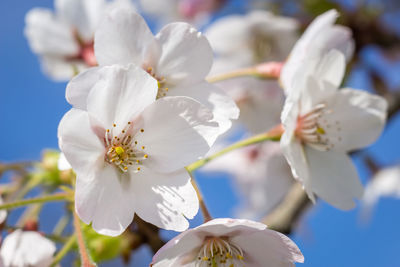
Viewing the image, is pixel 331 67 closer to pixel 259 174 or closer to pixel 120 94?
pixel 120 94

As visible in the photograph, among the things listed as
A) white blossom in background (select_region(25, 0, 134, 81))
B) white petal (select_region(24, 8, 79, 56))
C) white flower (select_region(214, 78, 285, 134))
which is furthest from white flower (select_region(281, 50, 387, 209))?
white petal (select_region(24, 8, 79, 56))

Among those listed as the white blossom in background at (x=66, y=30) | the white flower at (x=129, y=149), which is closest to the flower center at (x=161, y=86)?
the white flower at (x=129, y=149)

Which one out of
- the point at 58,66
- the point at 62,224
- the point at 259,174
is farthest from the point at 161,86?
the point at 259,174

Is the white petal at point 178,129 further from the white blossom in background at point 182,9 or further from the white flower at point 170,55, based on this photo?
the white blossom in background at point 182,9

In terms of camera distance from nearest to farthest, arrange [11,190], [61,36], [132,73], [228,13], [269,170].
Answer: [132,73] → [11,190] → [61,36] → [269,170] → [228,13]

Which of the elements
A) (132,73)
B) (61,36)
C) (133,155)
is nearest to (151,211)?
(133,155)

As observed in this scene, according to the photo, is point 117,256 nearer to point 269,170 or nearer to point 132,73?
point 132,73
